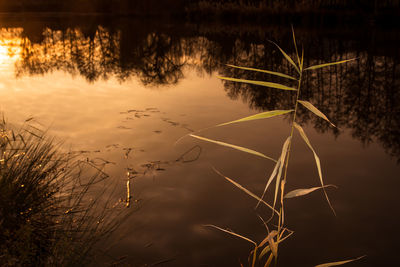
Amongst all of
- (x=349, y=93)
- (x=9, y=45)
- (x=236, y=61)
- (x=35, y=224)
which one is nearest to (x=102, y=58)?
(x=236, y=61)

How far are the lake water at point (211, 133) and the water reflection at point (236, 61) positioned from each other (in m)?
0.05

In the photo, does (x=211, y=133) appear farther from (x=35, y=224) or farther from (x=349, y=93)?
(x=349, y=93)

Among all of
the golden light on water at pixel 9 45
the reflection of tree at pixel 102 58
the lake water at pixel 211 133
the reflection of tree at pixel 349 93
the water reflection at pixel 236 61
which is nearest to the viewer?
the lake water at pixel 211 133

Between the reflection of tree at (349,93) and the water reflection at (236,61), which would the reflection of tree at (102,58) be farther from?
the reflection of tree at (349,93)

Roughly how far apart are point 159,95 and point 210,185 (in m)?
4.87

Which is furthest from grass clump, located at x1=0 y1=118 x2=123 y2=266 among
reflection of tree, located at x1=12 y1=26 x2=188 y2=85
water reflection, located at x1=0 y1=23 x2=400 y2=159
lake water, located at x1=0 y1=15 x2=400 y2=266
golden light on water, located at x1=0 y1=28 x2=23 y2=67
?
golden light on water, located at x1=0 y1=28 x2=23 y2=67

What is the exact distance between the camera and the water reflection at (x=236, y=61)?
8.50 meters

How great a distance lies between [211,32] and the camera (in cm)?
1941

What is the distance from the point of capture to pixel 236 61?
13.1 metres

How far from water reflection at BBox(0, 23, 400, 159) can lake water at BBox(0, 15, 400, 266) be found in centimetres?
5

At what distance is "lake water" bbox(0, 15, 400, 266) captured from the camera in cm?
Result: 389

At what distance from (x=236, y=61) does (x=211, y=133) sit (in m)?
6.78

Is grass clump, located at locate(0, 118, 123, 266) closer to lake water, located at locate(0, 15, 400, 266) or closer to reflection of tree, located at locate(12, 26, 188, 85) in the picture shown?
lake water, located at locate(0, 15, 400, 266)

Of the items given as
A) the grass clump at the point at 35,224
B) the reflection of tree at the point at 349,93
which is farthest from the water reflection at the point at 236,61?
the grass clump at the point at 35,224
